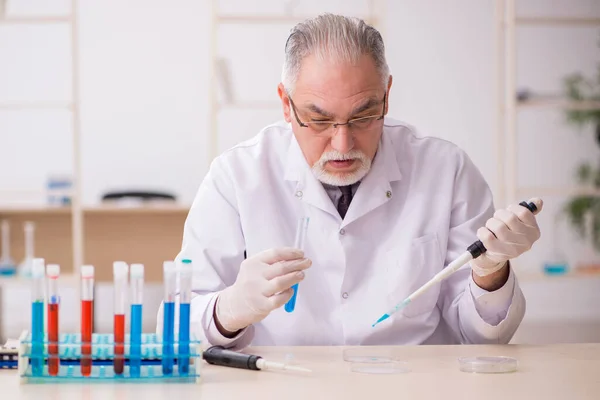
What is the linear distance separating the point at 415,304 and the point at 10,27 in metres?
4.59

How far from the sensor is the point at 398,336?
1603 mm

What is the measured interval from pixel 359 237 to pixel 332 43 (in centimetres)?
41

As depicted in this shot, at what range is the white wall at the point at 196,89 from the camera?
5.34 meters

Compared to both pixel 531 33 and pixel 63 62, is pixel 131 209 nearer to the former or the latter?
pixel 63 62

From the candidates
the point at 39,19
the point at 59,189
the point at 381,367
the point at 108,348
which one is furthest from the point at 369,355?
the point at 59,189

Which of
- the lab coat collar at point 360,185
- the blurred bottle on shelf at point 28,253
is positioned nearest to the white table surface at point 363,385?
the lab coat collar at point 360,185

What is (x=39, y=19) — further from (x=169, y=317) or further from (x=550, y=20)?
(x=169, y=317)

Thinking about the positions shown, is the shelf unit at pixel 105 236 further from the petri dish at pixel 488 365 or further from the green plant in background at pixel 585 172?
the petri dish at pixel 488 365

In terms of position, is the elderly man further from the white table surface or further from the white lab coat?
Answer: the white table surface

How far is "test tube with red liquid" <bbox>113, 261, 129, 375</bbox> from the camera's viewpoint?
1070 millimetres

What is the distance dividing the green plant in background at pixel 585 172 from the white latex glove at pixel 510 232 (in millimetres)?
3645

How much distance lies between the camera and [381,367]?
1.15m

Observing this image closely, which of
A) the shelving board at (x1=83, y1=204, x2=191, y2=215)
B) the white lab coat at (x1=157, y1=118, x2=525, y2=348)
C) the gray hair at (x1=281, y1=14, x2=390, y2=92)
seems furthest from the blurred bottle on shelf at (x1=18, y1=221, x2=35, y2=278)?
the gray hair at (x1=281, y1=14, x2=390, y2=92)

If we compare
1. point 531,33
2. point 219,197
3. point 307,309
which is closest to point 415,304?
point 307,309
